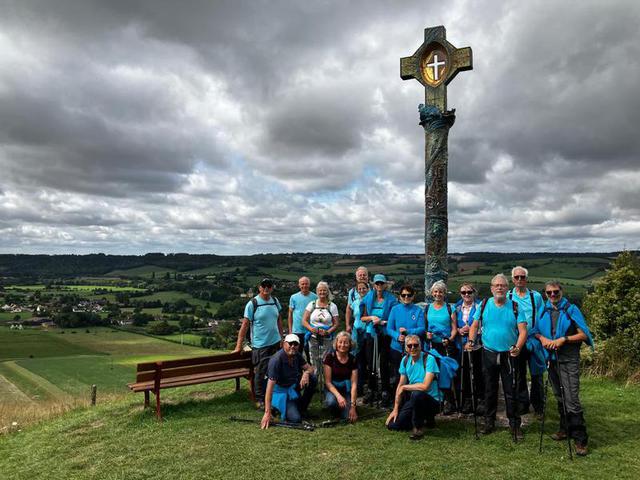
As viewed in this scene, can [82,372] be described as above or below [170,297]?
below

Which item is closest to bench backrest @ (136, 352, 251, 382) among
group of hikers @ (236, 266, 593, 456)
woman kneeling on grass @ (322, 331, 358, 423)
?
group of hikers @ (236, 266, 593, 456)

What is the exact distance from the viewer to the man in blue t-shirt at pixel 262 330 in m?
7.34

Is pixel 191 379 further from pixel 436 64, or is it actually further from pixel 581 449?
pixel 436 64

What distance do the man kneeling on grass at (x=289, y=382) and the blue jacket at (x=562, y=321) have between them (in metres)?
3.29

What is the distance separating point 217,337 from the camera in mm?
44688

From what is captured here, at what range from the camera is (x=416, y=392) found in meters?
5.88

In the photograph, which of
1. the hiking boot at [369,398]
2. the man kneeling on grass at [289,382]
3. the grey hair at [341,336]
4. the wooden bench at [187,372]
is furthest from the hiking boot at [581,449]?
the wooden bench at [187,372]

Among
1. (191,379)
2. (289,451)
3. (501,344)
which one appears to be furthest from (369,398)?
(191,379)

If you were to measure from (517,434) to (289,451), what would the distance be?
296 centimetres

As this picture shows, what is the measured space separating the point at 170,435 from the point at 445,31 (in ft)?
29.4

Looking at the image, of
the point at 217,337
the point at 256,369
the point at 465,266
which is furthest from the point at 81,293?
the point at 256,369

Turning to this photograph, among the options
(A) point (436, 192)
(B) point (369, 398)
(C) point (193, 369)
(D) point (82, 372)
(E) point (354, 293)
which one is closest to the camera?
(B) point (369, 398)

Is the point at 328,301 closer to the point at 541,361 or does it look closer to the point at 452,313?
the point at 452,313

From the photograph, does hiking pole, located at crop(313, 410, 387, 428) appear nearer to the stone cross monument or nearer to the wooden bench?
the wooden bench
